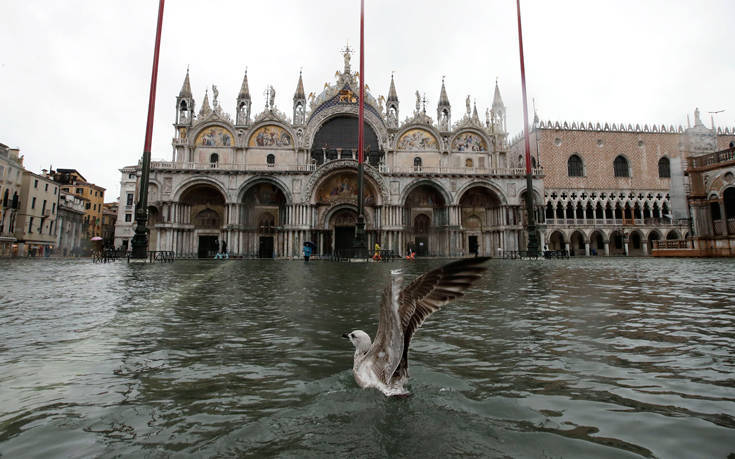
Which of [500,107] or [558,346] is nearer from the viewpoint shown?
[558,346]

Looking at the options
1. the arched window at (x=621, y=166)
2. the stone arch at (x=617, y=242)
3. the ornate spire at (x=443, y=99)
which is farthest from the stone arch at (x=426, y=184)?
the arched window at (x=621, y=166)

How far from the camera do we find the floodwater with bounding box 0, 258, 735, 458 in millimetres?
1598

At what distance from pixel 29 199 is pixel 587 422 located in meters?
51.6

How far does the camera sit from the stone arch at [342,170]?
30.6 m

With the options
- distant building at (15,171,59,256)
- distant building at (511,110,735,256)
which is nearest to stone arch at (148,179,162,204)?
distant building at (15,171,59,256)

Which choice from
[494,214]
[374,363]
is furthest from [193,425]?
[494,214]

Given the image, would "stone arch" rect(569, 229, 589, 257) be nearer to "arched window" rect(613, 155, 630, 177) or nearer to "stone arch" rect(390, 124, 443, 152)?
"arched window" rect(613, 155, 630, 177)

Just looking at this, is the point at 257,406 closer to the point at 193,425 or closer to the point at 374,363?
the point at 193,425

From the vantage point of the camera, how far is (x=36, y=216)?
130ft

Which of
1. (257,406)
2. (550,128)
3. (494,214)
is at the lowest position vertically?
(257,406)

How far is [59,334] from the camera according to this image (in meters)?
3.61

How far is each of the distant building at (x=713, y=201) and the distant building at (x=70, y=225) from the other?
60.5m

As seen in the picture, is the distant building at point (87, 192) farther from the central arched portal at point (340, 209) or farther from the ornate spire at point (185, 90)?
the central arched portal at point (340, 209)

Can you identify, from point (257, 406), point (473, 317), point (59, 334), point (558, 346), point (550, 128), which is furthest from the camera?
point (550, 128)
